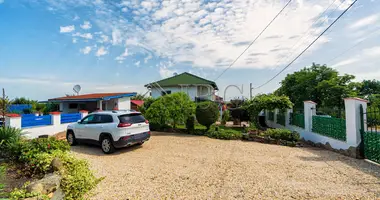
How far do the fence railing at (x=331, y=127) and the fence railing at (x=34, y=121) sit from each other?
570 inches

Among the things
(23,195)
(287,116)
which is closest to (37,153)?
(23,195)

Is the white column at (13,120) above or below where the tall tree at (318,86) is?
below

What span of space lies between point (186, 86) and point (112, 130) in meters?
15.9

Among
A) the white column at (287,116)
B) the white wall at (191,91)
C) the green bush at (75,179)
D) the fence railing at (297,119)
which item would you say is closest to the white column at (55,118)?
the green bush at (75,179)

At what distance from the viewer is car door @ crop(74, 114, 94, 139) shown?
8.12 meters

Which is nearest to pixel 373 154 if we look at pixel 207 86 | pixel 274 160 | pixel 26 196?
pixel 274 160

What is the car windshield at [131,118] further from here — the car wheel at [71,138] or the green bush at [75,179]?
the car wheel at [71,138]

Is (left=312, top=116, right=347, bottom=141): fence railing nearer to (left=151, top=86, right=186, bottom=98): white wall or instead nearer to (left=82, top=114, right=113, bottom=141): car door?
(left=82, top=114, right=113, bottom=141): car door

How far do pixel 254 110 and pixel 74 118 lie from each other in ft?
40.3

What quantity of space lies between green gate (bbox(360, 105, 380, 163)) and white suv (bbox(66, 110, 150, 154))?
8.16 meters

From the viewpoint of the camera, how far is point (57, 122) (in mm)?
11328

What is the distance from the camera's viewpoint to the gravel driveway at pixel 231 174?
157 inches

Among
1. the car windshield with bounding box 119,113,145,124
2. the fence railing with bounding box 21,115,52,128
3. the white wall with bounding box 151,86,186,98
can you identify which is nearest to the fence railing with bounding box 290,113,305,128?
the car windshield with bounding box 119,113,145,124

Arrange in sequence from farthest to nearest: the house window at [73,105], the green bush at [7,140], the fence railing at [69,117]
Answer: the house window at [73,105]
the fence railing at [69,117]
the green bush at [7,140]
